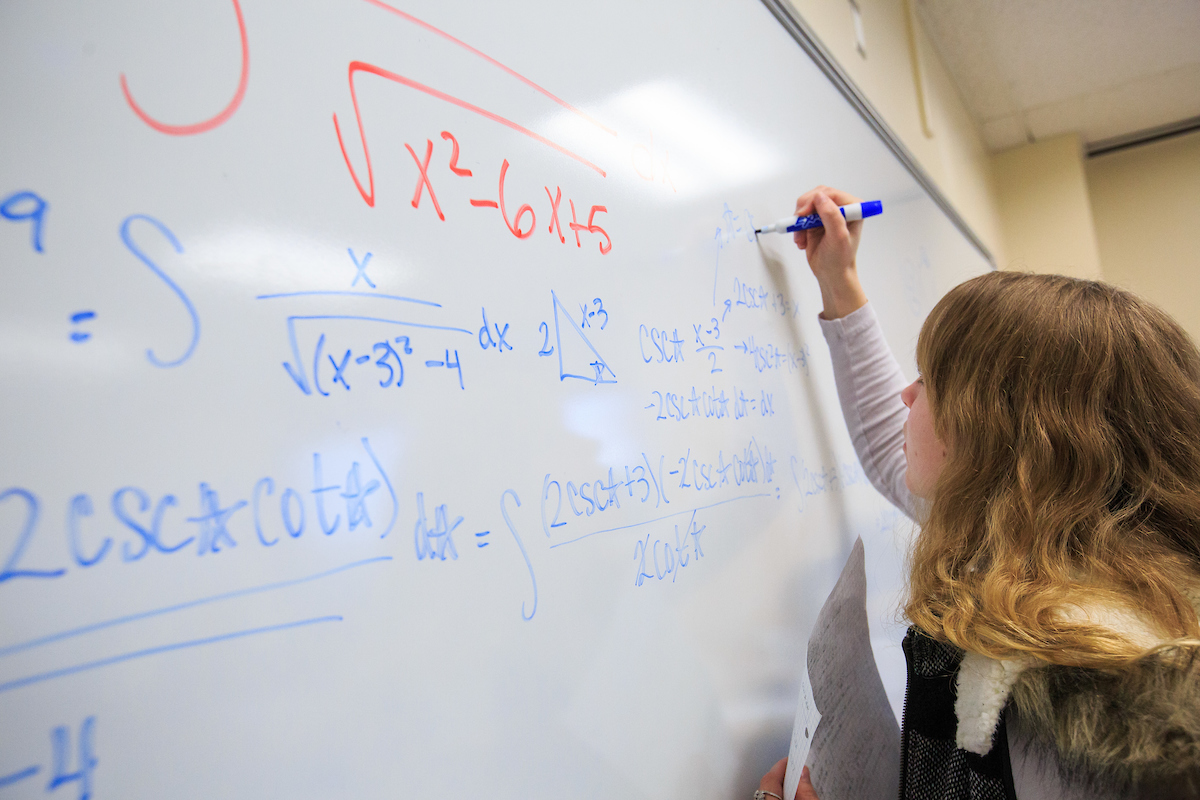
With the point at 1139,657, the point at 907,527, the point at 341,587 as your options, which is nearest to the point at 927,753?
the point at 1139,657

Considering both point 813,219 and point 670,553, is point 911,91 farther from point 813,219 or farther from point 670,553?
point 670,553

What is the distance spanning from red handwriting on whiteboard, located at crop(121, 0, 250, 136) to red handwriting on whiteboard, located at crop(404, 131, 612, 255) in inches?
3.4

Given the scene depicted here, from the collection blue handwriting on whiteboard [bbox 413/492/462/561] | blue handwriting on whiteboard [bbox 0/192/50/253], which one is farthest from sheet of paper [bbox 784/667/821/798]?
blue handwriting on whiteboard [bbox 0/192/50/253]

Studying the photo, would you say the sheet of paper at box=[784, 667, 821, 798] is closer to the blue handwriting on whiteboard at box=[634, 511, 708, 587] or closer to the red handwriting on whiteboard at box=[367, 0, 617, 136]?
the blue handwriting on whiteboard at box=[634, 511, 708, 587]

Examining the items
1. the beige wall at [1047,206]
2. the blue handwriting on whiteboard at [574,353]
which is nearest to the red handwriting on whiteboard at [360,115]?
the blue handwriting on whiteboard at [574,353]

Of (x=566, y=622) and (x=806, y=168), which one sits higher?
(x=806, y=168)

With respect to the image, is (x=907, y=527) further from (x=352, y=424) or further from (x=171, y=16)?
(x=171, y=16)

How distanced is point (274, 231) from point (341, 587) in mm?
172

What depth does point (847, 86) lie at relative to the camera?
108cm

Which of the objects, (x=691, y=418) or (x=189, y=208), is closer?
(x=189, y=208)

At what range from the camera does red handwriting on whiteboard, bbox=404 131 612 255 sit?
14.8 inches

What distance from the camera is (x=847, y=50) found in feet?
3.83

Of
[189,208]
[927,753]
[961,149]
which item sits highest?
[961,149]

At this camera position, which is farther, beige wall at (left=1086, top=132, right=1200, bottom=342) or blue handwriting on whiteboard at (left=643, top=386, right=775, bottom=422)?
beige wall at (left=1086, top=132, right=1200, bottom=342)
